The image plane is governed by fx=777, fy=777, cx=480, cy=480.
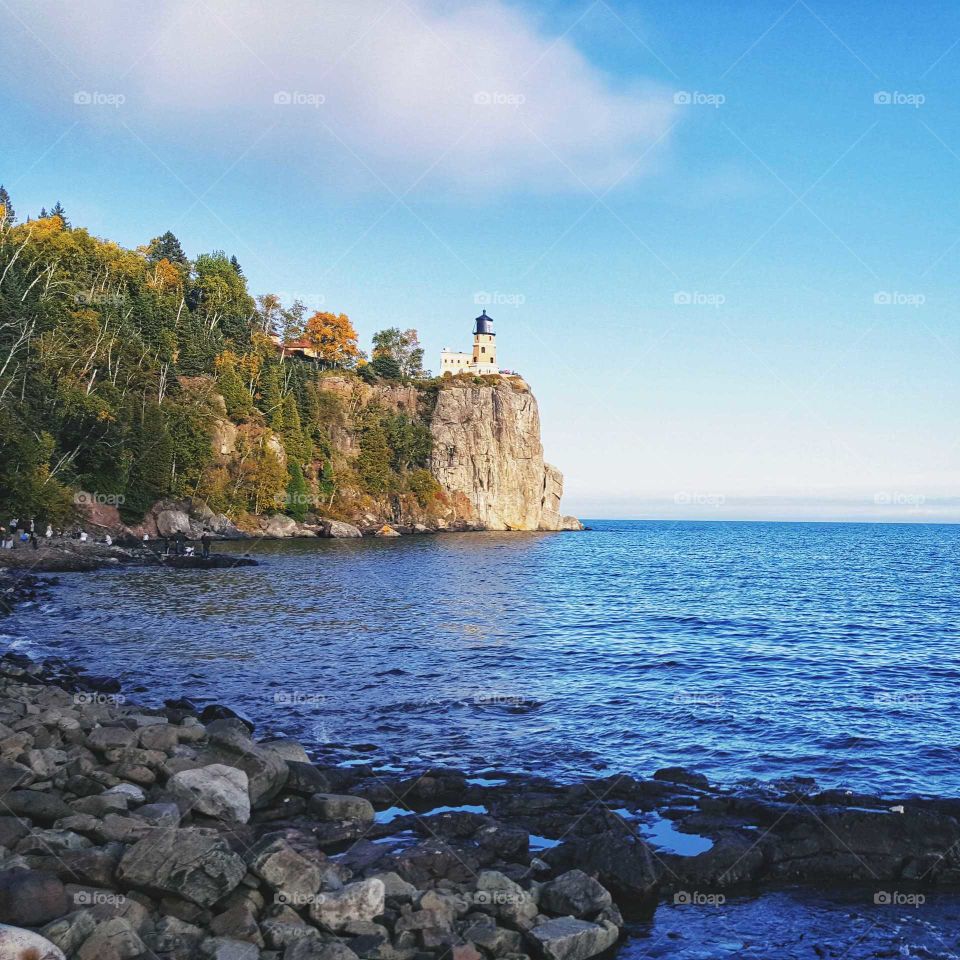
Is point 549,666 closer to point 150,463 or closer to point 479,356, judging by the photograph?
point 150,463

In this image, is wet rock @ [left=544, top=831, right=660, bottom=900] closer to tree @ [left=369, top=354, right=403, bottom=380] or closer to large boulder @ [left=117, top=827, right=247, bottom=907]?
large boulder @ [left=117, top=827, right=247, bottom=907]

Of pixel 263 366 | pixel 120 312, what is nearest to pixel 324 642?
pixel 120 312

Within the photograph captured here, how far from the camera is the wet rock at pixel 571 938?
8.29 meters

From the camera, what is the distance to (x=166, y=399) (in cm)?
8238

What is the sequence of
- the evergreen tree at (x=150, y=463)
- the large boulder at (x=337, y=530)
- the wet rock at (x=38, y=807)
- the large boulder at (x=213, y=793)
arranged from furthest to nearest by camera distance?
the large boulder at (x=337, y=530) < the evergreen tree at (x=150, y=463) < the large boulder at (x=213, y=793) < the wet rock at (x=38, y=807)

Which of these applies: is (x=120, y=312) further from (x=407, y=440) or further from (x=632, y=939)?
(x=632, y=939)

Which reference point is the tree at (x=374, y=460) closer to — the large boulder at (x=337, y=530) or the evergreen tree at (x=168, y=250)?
the large boulder at (x=337, y=530)

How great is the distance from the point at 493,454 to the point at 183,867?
12604cm

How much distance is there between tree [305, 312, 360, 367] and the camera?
404 ft

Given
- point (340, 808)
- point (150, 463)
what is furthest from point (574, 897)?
point (150, 463)

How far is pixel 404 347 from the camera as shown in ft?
468

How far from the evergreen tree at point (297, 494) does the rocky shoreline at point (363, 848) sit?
80.5 m

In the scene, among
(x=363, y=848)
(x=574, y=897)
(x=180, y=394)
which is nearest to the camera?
(x=574, y=897)

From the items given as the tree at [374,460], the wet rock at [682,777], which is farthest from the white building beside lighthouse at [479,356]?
the wet rock at [682,777]
